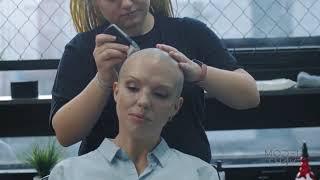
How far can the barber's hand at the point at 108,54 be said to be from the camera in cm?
120

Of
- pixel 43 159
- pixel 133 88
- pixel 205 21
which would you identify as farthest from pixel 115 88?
pixel 205 21

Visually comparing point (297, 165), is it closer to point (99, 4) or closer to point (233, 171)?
point (233, 171)

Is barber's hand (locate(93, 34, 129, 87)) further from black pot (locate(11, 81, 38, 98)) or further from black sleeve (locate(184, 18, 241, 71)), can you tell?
black pot (locate(11, 81, 38, 98))

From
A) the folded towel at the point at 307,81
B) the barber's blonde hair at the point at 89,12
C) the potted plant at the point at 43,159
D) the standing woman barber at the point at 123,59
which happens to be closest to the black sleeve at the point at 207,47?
the standing woman barber at the point at 123,59

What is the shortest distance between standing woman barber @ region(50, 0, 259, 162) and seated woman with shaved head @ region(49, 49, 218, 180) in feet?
0.13

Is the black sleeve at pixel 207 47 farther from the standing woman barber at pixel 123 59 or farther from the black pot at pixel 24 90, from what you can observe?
the black pot at pixel 24 90

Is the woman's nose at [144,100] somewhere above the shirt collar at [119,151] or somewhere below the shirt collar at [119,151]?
above

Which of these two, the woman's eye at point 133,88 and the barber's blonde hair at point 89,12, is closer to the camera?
the woman's eye at point 133,88

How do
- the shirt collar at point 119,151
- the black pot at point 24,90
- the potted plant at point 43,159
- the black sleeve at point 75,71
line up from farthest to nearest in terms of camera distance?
the black pot at point 24,90, the potted plant at point 43,159, the black sleeve at point 75,71, the shirt collar at point 119,151

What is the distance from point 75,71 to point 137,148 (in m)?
0.30

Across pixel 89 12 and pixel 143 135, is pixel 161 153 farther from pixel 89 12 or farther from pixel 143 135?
pixel 89 12

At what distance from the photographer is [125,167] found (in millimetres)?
1288

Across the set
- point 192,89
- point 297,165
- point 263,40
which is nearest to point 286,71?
point 263,40

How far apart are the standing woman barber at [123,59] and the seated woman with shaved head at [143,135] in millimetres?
41
